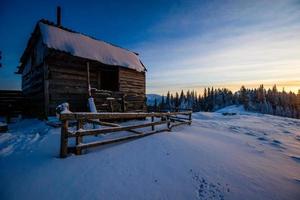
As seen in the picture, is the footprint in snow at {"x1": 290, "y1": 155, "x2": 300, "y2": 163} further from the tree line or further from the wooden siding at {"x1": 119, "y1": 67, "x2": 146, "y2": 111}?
the tree line

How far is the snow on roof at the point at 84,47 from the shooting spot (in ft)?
30.9

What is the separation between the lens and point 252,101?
81875mm

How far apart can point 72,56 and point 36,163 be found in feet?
24.1

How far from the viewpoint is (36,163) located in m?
3.87

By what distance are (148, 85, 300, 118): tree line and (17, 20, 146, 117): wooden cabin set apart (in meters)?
51.5

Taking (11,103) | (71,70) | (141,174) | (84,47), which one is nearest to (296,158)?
(141,174)

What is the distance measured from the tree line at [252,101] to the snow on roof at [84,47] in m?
50.9

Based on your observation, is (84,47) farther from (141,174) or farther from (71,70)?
(141,174)

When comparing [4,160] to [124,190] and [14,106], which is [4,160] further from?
[14,106]

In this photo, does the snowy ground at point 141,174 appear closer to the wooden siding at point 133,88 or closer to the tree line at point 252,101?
the wooden siding at point 133,88

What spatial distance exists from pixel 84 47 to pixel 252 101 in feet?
296

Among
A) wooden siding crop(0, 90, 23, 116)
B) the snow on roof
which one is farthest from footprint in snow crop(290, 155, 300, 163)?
wooden siding crop(0, 90, 23, 116)

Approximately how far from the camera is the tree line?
230 feet

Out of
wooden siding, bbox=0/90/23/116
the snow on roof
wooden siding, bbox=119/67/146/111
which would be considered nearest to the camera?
the snow on roof
